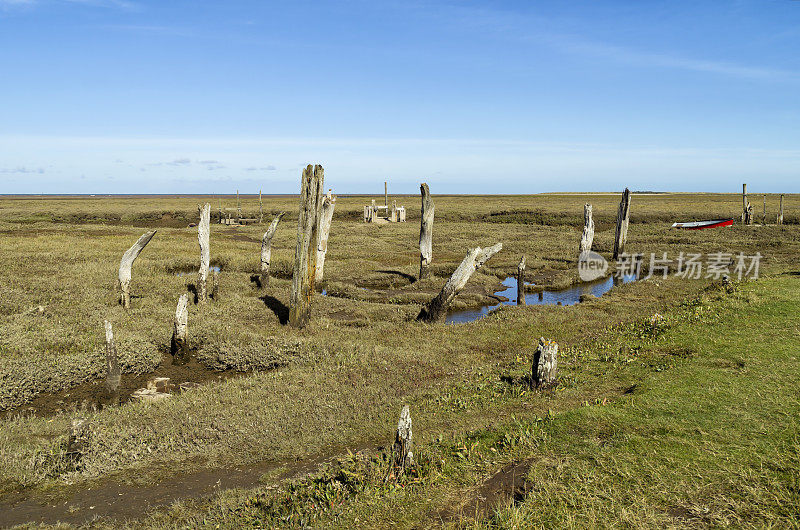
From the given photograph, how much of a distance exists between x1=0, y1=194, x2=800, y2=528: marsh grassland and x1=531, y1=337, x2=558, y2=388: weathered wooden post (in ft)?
1.27

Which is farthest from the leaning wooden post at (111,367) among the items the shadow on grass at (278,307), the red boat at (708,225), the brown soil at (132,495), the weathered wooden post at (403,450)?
the red boat at (708,225)

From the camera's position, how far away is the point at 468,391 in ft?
35.5

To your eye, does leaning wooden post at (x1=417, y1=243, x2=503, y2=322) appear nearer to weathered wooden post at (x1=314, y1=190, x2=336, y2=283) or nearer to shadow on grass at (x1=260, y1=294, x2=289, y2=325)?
shadow on grass at (x1=260, y1=294, x2=289, y2=325)

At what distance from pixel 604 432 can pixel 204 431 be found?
270 inches

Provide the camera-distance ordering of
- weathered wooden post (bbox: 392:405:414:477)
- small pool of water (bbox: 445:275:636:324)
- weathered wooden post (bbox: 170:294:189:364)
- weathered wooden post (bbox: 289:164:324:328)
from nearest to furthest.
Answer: weathered wooden post (bbox: 392:405:414:477) → weathered wooden post (bbox: 170:294:189:364) → weathered wooden post (bbox: 289:164:324:328) → small pool of water (bbox: 445:275:636:324)

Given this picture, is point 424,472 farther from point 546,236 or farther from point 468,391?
point 546,236

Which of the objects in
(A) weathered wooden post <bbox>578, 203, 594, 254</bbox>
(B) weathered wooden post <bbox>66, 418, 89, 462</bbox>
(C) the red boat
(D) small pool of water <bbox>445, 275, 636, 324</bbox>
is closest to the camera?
(B) weathered wooden post <bbox>66, 418, 89, 462</bbox>

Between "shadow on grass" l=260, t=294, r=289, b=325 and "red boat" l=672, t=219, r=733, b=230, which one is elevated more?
"red boat" l=672, t=219, r=733, b=230

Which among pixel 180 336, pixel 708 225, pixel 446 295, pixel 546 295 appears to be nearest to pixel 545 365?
pixel 446 295

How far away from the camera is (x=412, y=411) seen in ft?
33.4

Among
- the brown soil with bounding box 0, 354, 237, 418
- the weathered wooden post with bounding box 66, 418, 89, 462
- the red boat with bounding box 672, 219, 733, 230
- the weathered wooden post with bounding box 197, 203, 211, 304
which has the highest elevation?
the red boat with bounding box 672, 219, 733, 230

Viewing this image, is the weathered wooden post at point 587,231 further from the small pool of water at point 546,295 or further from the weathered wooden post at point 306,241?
the weathered wooden post at point 306,241

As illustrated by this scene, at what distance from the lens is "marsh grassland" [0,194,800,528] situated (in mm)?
6383

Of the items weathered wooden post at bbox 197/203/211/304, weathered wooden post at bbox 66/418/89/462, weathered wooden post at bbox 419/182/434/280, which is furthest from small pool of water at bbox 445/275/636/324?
weathered wooden post at bbox 66/418/89/462
